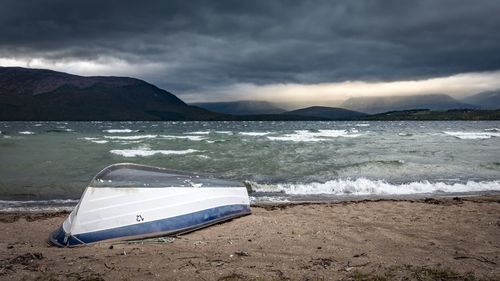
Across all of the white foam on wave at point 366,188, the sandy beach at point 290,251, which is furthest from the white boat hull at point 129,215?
the white foam on wave at point 366,188

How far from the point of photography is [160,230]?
275 inches

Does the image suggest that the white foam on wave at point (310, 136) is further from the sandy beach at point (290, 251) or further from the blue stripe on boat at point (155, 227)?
the blue stripe on boat at point (155, 227)

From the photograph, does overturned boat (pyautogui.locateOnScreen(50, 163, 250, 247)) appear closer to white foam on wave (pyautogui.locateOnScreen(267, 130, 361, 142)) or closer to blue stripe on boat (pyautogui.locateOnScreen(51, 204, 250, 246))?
blue stripe on boat (pyautogui.locateOnScreen(51, 204, 250, 246))

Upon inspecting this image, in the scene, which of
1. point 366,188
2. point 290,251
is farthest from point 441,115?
point 290,251

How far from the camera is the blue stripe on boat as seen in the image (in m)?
6.65

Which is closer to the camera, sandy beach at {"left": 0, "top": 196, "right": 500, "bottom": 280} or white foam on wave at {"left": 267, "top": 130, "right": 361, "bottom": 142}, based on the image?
sandy beach at {"left": 0, "top": 196, "right": 500, "bottom": 280}

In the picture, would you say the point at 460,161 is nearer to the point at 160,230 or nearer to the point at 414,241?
the point at 414,241

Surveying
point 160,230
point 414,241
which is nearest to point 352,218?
point 414,241

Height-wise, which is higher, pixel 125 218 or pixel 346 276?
pixel 125 218

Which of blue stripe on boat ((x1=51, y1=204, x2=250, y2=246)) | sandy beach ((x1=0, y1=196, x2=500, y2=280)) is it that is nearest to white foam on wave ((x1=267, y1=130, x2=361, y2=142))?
sandy beach ((x1=0, y1=196, x2=500, y2=280))

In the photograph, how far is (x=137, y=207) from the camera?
6.82 metres

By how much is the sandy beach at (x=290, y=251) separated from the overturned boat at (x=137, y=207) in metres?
0.25

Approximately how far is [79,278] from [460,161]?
20757 mm

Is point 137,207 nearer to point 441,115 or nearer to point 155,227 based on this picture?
point 155,227
